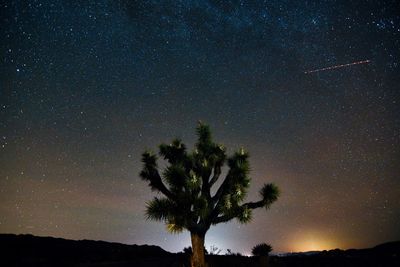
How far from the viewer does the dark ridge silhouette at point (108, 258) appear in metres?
12.7

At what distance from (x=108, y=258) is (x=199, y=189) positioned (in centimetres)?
623

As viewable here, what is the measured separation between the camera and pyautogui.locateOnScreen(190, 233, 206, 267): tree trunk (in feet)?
38.2

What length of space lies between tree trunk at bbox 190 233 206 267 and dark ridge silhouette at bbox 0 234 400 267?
48.4 inches

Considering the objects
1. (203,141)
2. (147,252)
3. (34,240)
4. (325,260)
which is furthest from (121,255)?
(325,260)

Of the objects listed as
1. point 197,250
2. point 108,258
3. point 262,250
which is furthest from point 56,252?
point 262,250

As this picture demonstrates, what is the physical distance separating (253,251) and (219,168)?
3547 millimetres

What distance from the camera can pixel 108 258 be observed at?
49.6 feet

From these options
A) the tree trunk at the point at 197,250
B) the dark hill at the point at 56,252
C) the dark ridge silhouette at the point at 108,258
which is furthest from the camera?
the dark hill at the point at 56,252

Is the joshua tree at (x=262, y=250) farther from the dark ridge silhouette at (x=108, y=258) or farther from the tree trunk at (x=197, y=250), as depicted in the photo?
the tree trunk at (x=197, y=250)

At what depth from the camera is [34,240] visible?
1775 centimetres

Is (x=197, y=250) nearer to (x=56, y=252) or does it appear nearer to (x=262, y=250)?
(x=262, y=250)

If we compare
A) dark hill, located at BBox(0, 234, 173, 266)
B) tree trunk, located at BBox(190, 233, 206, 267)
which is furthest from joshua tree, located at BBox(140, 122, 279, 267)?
dark hill, located at BBox(0, 234, 173, 266)

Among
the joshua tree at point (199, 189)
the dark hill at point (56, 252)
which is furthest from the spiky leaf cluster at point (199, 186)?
the dark hill at point (56, 252)

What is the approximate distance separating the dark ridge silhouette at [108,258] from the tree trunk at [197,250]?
1.23 meters
